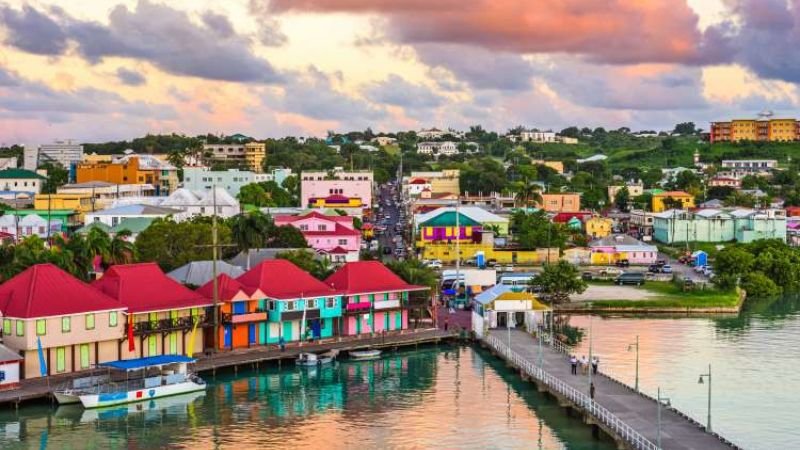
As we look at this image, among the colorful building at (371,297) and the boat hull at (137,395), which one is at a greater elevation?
the colorful building at (371,297)

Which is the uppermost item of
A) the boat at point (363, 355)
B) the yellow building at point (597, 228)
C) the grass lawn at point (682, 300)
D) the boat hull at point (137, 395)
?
the yellow building at point (597, 228)

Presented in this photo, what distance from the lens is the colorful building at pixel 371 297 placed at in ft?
170

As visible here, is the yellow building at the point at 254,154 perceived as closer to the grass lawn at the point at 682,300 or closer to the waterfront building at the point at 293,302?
the grass lawn at the point at 682,300

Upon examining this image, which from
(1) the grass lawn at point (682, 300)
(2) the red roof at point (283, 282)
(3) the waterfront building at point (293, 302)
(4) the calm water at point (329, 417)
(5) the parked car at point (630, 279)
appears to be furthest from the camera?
(5) the parked car at point (630, 279)

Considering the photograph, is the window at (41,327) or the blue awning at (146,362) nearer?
the window at (41,327)

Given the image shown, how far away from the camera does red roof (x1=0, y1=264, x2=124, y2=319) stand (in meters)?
40.8

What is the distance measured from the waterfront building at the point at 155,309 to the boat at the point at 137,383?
133 cm

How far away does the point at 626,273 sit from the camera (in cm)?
7562

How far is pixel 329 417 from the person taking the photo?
3844 centimetres

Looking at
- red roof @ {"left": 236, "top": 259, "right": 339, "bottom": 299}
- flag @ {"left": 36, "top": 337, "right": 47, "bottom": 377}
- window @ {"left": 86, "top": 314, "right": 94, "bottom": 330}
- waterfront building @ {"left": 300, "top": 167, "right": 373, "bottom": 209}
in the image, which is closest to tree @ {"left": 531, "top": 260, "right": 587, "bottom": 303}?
red roof @ {"left": 236, "top": 259, "right": 339, "bottom": 299}

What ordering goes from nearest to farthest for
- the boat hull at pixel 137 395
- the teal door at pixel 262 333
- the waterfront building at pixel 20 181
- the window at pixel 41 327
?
1. the boat hull at pixel 137 395
2. the window at pixel 41 327
3. the teal door at pixel 262 333
4. the waterfront building at pixel 20 181

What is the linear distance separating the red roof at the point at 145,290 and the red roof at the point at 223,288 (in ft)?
2.58

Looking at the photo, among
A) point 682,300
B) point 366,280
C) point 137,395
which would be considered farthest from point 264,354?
point 682,300

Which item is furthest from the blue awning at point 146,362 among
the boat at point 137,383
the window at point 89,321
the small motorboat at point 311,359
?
the small motorboat at point 311,359
